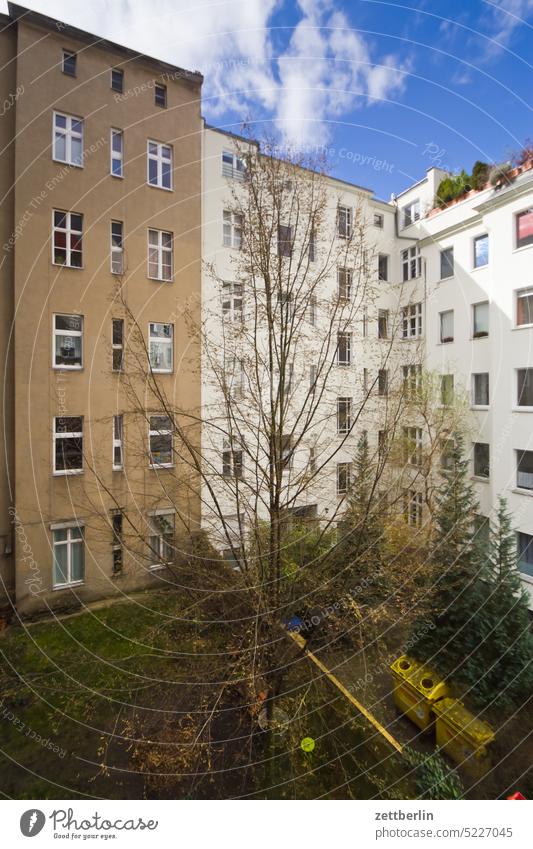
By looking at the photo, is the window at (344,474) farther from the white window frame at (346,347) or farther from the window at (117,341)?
the window at (117,341)

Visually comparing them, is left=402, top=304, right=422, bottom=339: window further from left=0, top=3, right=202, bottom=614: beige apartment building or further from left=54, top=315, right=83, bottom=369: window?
left=54, top=315, right=83, bottom=369: window

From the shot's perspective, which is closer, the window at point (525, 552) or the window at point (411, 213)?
the window at point (525, 552)

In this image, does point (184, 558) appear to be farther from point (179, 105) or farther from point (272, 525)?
point (179, 105)

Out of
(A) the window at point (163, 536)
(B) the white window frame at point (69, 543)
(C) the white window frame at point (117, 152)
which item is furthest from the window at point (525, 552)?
(C) the white window frame at point (117, 152)

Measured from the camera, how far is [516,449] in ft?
16.1

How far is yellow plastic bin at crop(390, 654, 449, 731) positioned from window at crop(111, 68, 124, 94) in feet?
26.7

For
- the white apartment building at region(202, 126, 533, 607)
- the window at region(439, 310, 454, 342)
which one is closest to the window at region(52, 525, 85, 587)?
the white apartment building at region(202, 126, 533, 607)

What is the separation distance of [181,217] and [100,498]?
4201mm

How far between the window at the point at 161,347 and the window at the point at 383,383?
2341mm

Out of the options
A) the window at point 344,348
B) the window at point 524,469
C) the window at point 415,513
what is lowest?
the window at point 415,513

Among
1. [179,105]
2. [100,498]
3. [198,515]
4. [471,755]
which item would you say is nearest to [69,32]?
[179,105]

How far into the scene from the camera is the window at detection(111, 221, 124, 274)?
15.7 ft

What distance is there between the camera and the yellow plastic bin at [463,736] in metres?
2.80

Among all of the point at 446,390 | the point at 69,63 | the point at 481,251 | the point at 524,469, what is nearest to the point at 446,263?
the point at 481,251
